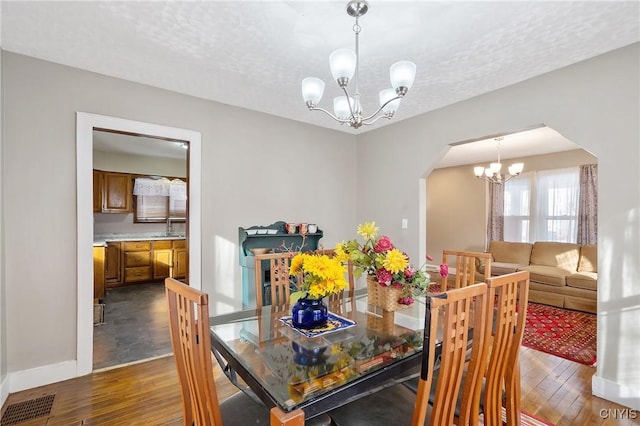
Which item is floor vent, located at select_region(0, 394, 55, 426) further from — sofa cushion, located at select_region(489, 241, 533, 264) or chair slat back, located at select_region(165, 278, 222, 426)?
sofa cushion, located at select_region(489, 241, 533, 264)

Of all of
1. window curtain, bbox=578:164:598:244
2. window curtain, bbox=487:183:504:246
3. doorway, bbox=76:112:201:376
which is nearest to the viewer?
doorway, bbox=76:112:201:376

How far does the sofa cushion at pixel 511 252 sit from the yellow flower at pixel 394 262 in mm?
4316

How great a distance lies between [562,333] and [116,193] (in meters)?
7.06

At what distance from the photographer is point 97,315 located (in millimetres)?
3949

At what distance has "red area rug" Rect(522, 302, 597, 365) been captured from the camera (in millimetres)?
3006

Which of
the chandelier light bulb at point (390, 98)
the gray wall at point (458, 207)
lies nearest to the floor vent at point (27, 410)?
the chandelier light bulb at point (390, 98)

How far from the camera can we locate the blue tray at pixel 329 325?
159 cm

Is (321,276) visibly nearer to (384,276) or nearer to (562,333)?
(384,276)

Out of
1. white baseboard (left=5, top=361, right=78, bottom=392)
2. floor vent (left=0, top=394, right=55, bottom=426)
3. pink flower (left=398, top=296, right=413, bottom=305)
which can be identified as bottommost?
floor vent (left=0, top=394, right=55, bottom=426)

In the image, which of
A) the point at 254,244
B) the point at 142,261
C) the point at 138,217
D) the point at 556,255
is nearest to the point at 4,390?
the point at 254,244

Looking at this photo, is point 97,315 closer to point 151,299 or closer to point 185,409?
point 151,299

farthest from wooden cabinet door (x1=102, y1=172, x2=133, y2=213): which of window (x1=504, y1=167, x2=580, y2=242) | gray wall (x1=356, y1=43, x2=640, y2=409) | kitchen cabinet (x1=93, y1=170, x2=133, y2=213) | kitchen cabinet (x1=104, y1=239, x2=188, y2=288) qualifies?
window (x1=504, y1=167, x2=580, y2=242)

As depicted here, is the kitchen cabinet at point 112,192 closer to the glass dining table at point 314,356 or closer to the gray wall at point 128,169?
the gray wall at point 128,169

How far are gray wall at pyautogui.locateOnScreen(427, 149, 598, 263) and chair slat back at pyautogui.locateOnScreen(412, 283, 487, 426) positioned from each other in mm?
5759
